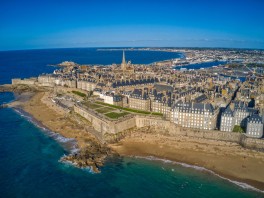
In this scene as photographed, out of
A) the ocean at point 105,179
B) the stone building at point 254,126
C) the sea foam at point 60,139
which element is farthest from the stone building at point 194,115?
the sea foam at point 60,139

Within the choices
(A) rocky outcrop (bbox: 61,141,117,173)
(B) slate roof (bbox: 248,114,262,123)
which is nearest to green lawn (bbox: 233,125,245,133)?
(B) slate roof (bbox: 248,114,262,123)

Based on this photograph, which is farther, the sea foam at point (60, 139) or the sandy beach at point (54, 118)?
the sandy beach at point (54, 118)

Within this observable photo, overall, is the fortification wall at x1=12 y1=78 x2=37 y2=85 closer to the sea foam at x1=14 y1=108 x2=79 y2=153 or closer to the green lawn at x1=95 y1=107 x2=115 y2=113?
the sea foam at x1=14 y1=108 x2=79 y2=153

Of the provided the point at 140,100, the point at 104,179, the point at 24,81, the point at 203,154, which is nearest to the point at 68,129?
the point at 140,100

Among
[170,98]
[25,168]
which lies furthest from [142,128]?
[25,168]

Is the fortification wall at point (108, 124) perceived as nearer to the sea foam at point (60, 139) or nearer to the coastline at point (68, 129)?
the coastline at point (68, 129)

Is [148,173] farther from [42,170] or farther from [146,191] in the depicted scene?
[42,170]

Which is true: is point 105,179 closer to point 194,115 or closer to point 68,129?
point 194,115
